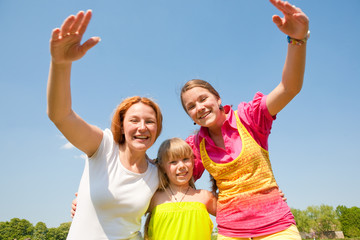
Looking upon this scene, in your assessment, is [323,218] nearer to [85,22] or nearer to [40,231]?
[40,231]

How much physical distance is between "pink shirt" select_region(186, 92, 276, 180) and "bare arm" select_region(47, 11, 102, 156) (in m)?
2.06

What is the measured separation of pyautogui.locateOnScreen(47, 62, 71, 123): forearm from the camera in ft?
8.89

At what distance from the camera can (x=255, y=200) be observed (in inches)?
141

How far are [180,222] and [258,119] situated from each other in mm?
1958

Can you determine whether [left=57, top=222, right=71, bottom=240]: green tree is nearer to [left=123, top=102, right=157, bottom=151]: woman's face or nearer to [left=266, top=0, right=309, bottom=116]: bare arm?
[left=123, top=102, right=157, bottom=151]: woman's face

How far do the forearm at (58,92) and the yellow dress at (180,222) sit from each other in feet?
7.12

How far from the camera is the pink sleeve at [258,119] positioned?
145 inches

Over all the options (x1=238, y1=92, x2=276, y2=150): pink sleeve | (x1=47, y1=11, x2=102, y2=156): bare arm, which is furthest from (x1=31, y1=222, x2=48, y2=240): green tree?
(x1=238, y1=92, x2=276, y2=150): pink sleeve

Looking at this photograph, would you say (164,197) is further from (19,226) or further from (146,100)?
(19,226)

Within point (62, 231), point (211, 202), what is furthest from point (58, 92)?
point (62, 231)

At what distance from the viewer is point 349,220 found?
6969 cm

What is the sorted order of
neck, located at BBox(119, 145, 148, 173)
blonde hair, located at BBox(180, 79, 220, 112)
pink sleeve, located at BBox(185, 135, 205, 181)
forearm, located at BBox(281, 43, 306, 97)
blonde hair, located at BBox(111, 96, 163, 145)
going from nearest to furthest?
forearm, located at BBox(281, 43, 306, 97), neck, located at BBox(119, 145, 148, 173), blonde hair, located at BBox(111, 96, 163, 145), blonde hair, located at BBox(180, 79, 220, 112), pink sleeve, located at BBox(185, 135, 205, 181)

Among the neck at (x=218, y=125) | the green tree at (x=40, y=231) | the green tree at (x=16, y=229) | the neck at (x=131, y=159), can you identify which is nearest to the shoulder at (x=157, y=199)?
the neck at (x=131, y=159)

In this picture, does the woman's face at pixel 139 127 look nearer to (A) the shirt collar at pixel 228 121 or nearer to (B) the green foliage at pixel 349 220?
(A) the shirt collar at pixel 228 121
